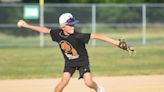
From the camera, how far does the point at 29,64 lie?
22.1 meters

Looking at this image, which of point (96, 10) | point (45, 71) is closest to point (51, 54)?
point (45, 71)

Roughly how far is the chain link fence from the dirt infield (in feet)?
51.9

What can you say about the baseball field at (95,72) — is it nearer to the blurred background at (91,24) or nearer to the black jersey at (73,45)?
the blurred background at (91,24)

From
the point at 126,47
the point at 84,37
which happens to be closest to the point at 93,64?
the point at 84,37

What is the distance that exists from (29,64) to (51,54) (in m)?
4.38

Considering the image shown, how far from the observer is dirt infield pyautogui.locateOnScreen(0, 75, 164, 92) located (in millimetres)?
14359

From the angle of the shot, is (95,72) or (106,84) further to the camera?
(95,72)

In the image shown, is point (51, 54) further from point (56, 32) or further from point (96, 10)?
point (56, 32)

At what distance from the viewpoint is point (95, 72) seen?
1895 centimetres

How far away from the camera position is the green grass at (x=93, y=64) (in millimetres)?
18688

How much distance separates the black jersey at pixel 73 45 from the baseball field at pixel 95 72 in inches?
110

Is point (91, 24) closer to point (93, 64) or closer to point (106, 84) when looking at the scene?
point (93, 64)

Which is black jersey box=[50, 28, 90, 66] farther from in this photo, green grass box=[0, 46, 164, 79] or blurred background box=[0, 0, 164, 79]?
blurred background box=[0, 0, 164, 79]

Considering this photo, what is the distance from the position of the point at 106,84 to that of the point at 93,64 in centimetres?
630
